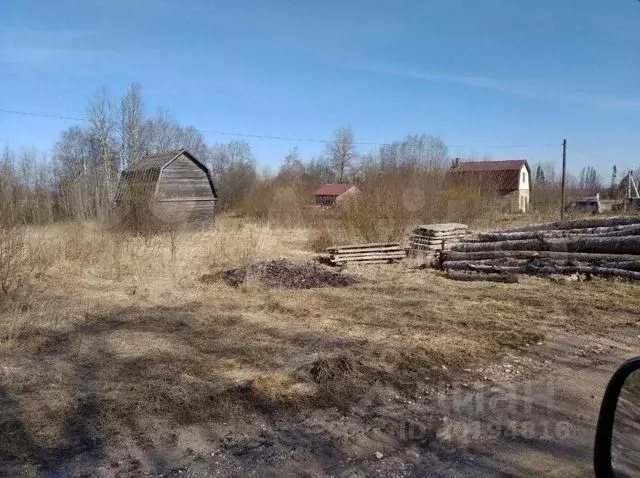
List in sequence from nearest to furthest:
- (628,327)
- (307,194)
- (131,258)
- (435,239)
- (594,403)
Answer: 1. (594,403)
2. (628,327)
3. (131,258)
4. (435,239)
5. (307,194)

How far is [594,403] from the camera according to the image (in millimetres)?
4668

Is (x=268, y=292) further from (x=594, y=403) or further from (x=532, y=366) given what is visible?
(x=594, y=403)

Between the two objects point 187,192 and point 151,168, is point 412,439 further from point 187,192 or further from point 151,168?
point 187,192

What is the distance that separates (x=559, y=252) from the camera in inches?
538

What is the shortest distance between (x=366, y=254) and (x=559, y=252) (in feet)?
19.3

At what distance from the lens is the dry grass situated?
453cm

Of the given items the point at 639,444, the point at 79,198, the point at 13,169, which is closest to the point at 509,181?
the point at 79,198

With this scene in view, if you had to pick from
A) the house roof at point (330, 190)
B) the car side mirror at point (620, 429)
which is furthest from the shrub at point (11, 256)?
the house roof at point (330, 190)

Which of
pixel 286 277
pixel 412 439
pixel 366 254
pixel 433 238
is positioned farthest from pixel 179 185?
pixel 412 439

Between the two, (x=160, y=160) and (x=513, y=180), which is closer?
(x=160, y=160)

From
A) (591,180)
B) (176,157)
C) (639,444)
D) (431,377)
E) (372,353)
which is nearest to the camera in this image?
(639,444)

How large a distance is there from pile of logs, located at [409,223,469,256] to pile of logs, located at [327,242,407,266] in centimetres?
65

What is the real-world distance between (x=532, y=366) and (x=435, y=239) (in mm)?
11393

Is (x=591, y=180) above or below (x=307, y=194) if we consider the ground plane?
above
